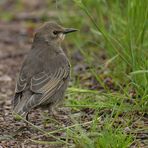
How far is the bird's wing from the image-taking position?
704 centimetres

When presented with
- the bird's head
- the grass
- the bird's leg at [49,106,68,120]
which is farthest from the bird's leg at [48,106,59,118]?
the bird's head

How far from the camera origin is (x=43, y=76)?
7.27 m

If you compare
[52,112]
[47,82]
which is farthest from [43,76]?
[52,112]

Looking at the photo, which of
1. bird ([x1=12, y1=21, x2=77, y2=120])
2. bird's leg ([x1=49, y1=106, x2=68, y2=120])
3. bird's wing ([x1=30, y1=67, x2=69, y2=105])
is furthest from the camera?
bird's leg ([x1=49, y1=106, x2=68, y2=120])

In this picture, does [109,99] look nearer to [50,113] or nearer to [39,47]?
[50,113]

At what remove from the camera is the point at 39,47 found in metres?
7.98

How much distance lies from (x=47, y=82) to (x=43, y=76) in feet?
0.30

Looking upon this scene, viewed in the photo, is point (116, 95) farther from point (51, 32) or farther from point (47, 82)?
point (51, 32)

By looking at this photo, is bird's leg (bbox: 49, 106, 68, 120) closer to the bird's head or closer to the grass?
the grass

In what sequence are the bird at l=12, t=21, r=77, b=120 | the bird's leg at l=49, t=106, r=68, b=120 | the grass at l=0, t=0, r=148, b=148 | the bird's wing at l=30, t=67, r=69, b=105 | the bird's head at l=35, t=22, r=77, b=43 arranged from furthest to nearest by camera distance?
the bird's head at l=35, t=22, r=77, b=43 → the bird's leg at l=49, t=106, r=68, b=120 → the bird's wing at l=30, t=67, r=69, b=105 → the bird at l=12, t=21, r=77, b=120 → the grass at l=0, t=0, r=148, b=148

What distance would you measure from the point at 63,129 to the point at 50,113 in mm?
1437

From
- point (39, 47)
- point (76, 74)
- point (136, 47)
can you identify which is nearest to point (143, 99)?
point (136, 47)

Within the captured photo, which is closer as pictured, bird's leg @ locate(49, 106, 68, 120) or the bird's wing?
the bird's wing

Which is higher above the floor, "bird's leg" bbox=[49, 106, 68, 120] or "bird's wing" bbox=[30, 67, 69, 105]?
"bird's wing" bbox=[30, 67, 69, 105]
